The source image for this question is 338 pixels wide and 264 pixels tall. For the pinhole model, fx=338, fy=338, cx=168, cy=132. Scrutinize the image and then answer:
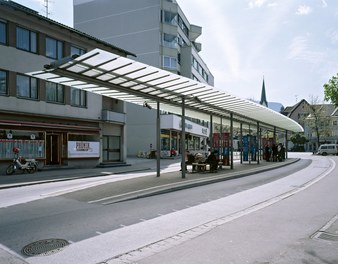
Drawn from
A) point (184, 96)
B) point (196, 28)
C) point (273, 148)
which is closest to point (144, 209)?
point (184, 96)

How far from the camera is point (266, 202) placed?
971 cm

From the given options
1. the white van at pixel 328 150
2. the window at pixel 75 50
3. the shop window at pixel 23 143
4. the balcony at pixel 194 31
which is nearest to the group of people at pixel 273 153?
the window at pixel 75 50

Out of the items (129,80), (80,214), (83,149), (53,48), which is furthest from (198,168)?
(53,48)

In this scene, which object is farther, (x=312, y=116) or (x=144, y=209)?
(x=312, y=116)

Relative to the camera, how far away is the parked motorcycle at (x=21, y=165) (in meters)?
18.7

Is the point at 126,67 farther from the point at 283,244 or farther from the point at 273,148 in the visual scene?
the point at 273,148

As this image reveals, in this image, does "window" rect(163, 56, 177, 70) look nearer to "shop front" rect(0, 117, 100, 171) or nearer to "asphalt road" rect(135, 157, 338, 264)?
"shop front" rect(0, 117, 100, 171)

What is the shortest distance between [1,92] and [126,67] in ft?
39.1

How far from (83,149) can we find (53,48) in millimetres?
7365

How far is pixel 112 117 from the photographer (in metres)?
27.3

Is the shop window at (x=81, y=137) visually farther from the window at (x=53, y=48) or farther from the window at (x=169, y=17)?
the window at (x=169, y=17)

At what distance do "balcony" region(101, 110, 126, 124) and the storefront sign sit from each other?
6.97ft

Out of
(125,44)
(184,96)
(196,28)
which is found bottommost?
(184,96)

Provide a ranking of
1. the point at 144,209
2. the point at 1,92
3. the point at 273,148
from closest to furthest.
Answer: the point at 144,209
the point at 1,92
the point at 273,148
